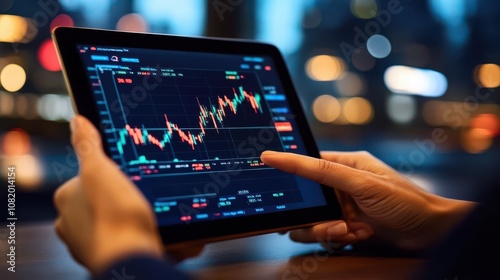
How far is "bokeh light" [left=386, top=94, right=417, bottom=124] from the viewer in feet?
18.1

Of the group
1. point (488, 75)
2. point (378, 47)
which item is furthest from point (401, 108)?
point (488, 75)

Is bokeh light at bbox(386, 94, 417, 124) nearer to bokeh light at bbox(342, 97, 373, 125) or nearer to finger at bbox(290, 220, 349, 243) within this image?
bokeh light at bbox(342, 97, 373, 125)

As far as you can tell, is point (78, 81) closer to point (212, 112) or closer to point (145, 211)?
point (212, 112)

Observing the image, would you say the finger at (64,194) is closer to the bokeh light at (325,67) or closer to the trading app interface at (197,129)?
the trading app interface at (197,129)

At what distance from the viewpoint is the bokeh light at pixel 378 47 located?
16.9ft

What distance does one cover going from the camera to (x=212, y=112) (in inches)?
44.1

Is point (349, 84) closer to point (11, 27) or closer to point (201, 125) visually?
point (11, 27)

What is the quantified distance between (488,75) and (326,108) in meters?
1.56

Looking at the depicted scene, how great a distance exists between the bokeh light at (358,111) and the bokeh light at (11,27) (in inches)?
102

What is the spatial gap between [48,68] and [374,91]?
8.36 feet

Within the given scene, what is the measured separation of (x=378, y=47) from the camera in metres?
5.20

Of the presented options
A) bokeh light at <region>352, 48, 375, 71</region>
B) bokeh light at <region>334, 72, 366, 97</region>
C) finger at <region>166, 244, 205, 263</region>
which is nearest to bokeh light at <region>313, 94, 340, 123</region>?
bokeh light at <region>334, 72, 366, 97</region>

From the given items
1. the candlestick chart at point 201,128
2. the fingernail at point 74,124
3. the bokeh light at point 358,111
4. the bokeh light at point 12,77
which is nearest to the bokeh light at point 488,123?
the bokeh light at point 358,111

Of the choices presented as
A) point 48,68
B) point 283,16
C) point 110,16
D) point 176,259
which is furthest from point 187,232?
point 48,68
